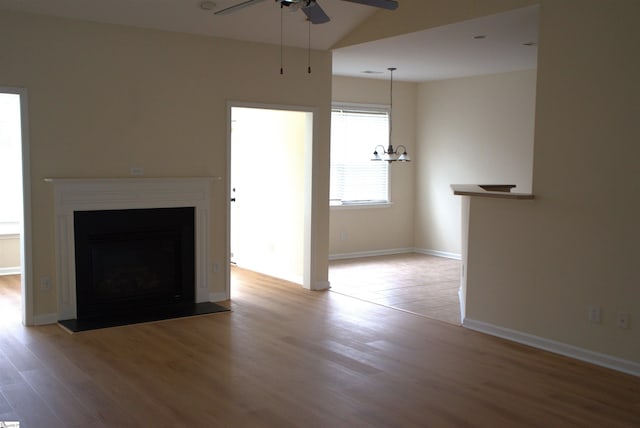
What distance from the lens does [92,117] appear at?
5.41m

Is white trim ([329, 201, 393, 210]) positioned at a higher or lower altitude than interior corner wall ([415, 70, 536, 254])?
lower

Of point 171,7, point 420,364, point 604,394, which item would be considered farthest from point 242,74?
point 604,394

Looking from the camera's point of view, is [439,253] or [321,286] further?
[439,253]

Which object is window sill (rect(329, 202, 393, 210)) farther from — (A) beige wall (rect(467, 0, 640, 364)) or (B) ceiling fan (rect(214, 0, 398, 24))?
(B) ceiling fan (rect(214, 0, 398, 24))

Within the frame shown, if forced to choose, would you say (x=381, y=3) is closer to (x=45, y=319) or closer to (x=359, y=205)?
(x=45, y=319)

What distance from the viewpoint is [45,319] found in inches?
210

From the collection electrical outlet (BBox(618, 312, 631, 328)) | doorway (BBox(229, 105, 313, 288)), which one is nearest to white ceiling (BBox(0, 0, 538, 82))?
doorway (BBox(229, 105, 313, 288))

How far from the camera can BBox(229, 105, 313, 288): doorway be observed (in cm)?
707

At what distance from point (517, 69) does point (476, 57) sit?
1.29 metres

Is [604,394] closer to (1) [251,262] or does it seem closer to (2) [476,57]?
(2) [476,57]

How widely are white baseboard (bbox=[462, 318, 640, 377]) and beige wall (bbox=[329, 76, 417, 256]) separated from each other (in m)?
3.81

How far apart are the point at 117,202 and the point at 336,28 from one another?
2.71 m

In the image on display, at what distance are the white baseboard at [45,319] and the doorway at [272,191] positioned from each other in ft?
6.18

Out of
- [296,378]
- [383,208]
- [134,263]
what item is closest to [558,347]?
[296,378]
